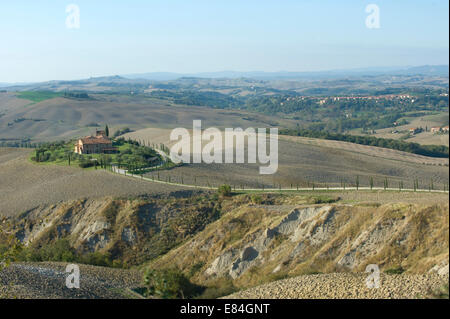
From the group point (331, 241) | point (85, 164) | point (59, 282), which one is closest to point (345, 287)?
point (331, 241)

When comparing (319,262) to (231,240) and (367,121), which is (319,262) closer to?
(231,240)

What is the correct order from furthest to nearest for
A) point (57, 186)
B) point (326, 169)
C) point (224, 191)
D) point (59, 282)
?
point (326, 169), point (57, 186), point (224, 191), point (59, 282)

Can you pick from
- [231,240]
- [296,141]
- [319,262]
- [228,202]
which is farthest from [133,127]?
[319,262]

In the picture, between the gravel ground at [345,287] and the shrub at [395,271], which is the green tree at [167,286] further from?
the shrub at [395,271]

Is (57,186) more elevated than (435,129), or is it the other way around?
(435,129)

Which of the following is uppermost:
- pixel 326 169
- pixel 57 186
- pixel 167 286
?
pixel 57 186

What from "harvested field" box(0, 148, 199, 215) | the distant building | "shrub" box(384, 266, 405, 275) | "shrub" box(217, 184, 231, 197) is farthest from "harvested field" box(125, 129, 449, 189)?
the distant building

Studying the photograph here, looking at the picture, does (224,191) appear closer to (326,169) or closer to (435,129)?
(326,169)

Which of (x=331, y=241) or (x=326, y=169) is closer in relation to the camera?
(x=331, y=241)
